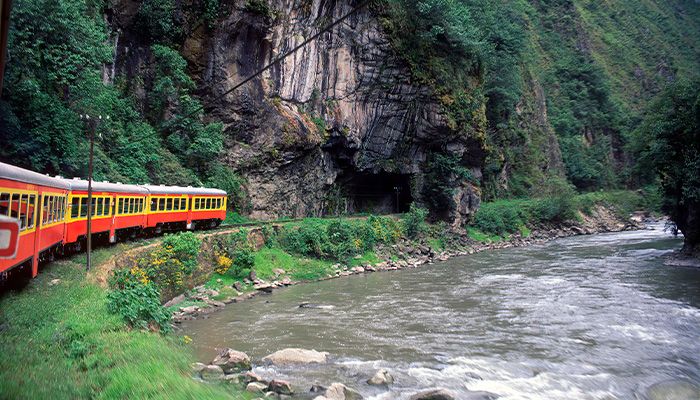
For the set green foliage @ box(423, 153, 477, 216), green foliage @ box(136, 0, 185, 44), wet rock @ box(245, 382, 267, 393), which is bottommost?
wet rock @ box(245, 382, 267, 393)

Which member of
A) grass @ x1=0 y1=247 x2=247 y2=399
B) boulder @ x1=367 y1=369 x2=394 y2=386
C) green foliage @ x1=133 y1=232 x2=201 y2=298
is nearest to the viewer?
grass @ x1=0 y1=247 x2=247 y2=399

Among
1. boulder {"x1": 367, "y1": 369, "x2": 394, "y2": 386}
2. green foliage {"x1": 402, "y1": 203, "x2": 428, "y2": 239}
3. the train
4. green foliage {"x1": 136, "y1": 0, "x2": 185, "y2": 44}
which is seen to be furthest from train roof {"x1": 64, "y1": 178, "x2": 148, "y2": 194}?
green foliage {"x1": 402, "y1": 203, "x2": 428, "y2": 239}

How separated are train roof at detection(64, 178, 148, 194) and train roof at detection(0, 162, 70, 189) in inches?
54.5

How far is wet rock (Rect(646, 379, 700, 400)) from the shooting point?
921cm

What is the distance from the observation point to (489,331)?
547 inches

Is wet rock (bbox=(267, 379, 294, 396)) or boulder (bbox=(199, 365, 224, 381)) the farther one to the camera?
boulder (bbox=(199, 365, 224, 381))

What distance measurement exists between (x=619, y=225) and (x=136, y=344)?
60.7m

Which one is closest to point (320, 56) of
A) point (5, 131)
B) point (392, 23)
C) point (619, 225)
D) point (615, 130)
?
point (392, 23)

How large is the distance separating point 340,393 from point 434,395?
171 centimetres

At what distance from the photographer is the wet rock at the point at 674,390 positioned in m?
9.21

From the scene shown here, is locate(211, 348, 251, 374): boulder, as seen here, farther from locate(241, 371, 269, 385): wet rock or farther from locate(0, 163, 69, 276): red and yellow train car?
locate(0, 163, 69, 276): red and yellow train car

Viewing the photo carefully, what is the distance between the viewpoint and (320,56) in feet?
117

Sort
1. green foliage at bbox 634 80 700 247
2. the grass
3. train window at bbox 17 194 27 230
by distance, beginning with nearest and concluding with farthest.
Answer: the grass, train window at bbox 17 194 27 230, green foliage at bbox 634 80 700 247

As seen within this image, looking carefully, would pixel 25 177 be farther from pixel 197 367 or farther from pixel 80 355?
pixel 197 367
